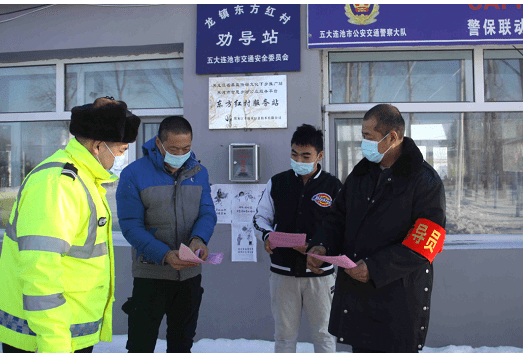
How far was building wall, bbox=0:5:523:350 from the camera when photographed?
312 cm

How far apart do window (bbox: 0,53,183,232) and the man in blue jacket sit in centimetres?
149

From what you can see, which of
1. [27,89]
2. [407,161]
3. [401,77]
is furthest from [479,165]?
[27,89]

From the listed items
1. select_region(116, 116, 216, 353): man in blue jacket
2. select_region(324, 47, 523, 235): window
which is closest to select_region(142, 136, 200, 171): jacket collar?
select_region(116, 116, 216, 353): man in blue jacket

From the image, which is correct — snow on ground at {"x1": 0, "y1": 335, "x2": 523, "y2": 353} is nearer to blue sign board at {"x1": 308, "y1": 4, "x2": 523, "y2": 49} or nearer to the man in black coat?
the man in black coat

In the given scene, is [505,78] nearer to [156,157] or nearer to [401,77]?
[401,77]

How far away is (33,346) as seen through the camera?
1.33m

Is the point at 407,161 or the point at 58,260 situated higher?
the point at 407,161

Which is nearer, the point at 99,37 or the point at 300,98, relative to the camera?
the point at 300,98

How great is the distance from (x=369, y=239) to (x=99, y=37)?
309 centimetres

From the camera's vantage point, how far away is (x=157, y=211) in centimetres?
216

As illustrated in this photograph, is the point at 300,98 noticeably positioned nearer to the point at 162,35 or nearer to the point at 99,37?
the point at 162,35

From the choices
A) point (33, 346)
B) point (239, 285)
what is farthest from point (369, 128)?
point (239, 285)

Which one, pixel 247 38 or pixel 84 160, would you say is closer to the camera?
pixel 84 160

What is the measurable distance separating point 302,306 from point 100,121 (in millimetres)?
1760
